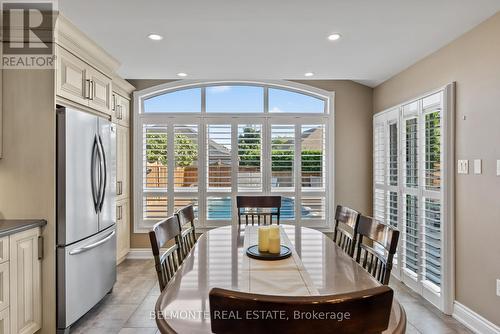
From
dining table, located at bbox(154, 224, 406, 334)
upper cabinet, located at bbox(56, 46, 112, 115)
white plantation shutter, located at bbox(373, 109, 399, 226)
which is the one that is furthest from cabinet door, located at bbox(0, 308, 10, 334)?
white plantation shutter, located at bbox(373, 109, 399, 226)

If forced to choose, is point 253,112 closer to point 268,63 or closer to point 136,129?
point 268,63

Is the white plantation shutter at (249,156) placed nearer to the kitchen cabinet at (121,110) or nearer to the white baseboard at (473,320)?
the kitchen cabinet at (121,110)

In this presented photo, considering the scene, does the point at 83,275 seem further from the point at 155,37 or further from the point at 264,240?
the point at 155,37

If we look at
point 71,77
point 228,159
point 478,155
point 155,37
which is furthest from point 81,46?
point 478,155

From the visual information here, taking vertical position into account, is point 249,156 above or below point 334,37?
below

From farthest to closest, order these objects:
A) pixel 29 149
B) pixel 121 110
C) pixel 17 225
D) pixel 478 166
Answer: pixel 121 110
pixel 478 166
pixel 29 149
pixel 17 225

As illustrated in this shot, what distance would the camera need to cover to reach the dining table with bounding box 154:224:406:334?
1.06 m

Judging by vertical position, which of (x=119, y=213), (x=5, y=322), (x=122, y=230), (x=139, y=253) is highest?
(x=119, y=213)

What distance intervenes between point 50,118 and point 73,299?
4.63 feet

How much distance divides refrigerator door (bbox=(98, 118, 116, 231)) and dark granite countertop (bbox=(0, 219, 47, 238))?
0.57 meters

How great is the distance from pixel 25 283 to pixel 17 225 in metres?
0.41

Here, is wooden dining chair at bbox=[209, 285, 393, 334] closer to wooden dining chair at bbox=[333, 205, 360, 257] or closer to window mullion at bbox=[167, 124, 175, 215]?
wooden dining chair at bbox=[333, 205, 360, 257]

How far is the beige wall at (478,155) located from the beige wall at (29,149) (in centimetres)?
329

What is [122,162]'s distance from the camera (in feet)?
13.3
